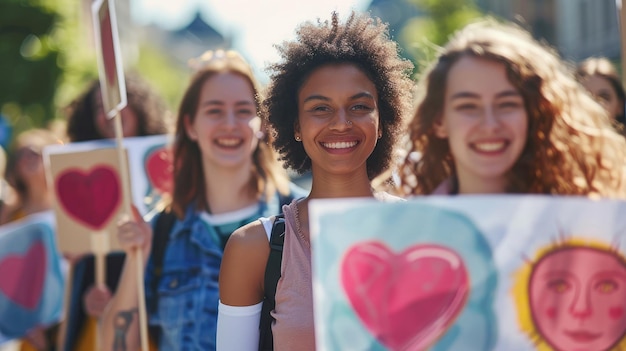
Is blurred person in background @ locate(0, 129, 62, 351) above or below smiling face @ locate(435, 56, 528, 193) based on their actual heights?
above

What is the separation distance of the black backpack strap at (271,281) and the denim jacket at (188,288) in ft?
4.35

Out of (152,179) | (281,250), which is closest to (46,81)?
(152,179)

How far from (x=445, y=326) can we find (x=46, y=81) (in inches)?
768

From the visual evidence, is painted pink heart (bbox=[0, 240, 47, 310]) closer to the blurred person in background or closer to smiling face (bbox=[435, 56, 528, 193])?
the blurred person in background

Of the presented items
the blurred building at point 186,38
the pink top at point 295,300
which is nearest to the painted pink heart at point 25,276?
the pink top at point 295,300

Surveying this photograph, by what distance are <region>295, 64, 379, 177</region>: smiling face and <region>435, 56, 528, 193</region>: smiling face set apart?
63 centimetres

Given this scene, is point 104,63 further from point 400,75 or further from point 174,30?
point 174,30

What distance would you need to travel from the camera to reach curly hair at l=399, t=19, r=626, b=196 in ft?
9.11

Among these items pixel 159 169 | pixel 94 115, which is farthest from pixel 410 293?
pixel 94 115

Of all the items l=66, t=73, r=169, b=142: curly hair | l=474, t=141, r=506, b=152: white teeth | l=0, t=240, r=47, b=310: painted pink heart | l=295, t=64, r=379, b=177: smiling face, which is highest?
l=66, t=73, r=169, b=142: curly hair

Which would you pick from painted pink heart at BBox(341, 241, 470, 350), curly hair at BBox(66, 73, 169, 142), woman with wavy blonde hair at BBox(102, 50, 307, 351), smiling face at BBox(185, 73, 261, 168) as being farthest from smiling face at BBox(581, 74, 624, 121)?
painted pink heart at BBox(341, 241, 470, 350)

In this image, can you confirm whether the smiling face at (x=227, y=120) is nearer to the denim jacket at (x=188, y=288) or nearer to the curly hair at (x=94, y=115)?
the denim jacket at (x=188, y=288)

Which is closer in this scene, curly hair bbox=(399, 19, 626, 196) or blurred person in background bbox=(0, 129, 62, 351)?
curly hair bbox=(399, 19, 626, 196)

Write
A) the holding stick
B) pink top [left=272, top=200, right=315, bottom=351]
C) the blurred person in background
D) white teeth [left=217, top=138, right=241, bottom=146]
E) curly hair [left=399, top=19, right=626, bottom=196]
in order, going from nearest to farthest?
curly hair [left=399, top=19, right=626, bottom=196] → pink top [left=272, top=200, right=315, bottom=351] → the holding stick → white teeth [left=217, top=138, right=241, bottom=146] → the blurred person in background
